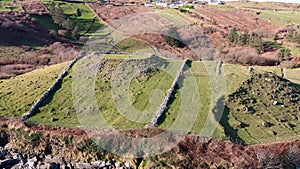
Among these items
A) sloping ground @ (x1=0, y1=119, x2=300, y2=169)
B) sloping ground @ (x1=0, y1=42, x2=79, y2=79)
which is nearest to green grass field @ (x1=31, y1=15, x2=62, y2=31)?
sloping ground @ (x1=0, y1=42, x2=79, y2=79)

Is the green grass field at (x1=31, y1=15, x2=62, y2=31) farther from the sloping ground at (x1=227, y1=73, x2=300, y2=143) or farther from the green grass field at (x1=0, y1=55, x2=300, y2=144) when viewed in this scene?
the sloping ground at (x1=227, y1=73, x2=300, y2=143)

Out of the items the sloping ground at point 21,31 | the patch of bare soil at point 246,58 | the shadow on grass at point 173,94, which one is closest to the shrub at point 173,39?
the patch of bare soil at point 246,58

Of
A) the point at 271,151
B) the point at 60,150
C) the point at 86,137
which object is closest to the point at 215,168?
the point at 271,151

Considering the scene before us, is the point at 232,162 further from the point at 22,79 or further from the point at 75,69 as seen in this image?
the point at 22,79

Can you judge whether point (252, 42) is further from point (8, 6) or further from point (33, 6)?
point (8, 6)

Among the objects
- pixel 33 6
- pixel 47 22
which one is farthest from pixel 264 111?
pixel 33 6
